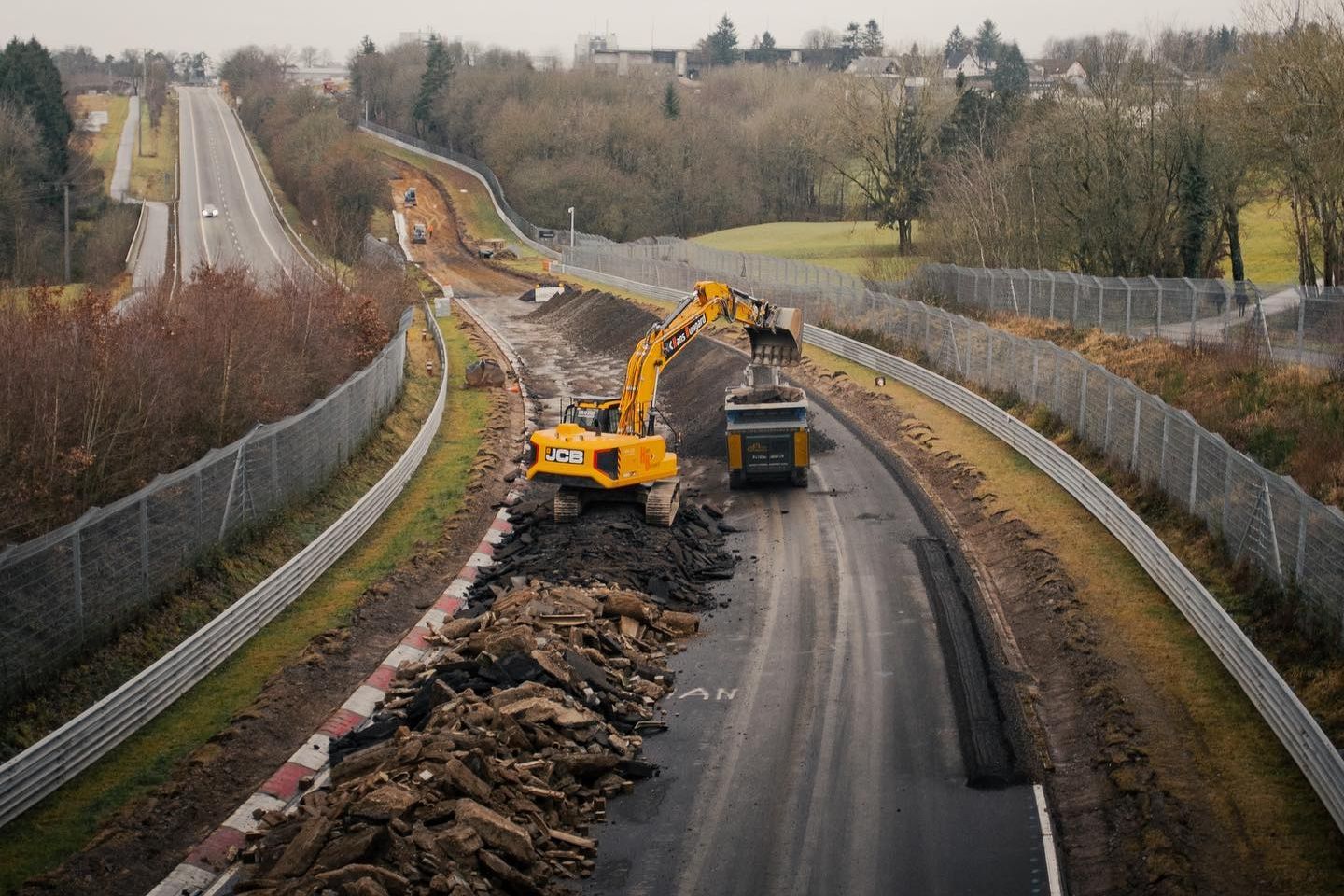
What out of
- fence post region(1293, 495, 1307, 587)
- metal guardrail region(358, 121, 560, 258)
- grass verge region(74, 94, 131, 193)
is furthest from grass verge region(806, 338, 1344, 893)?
grass verge region(74, 94, 131, 193)

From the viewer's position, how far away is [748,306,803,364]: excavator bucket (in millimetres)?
30844

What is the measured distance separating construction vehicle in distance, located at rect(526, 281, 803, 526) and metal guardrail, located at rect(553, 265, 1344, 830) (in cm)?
833

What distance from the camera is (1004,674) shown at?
66.1 feet

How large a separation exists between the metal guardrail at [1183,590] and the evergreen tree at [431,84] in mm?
118894

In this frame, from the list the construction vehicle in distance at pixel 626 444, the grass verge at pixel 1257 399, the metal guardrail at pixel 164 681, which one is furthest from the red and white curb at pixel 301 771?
the grass verge at pixel 1257 399

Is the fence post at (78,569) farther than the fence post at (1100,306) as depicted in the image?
No

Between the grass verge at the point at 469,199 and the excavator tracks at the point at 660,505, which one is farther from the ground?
the grass verge at the point at 469,199

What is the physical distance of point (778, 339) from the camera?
103 ft

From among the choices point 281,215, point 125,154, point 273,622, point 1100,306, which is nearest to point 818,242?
point 281,215

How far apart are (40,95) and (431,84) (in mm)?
50306

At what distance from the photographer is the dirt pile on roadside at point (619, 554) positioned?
24203 mm

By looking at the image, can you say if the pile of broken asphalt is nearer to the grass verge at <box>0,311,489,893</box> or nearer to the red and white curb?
the red and white curb

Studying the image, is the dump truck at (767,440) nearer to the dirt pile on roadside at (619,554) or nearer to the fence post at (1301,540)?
the dirt pile on roadside at (619,554)

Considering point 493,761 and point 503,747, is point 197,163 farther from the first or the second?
point 493,761
